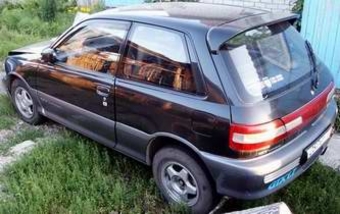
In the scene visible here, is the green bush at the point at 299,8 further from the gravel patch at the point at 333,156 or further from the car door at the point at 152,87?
the car door at the point at 152,87

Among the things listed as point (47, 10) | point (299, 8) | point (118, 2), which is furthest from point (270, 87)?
point (47, 10)

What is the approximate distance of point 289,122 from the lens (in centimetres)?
301

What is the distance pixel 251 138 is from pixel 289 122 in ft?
1.22

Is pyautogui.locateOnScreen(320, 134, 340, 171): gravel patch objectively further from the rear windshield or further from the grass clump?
the grass clump

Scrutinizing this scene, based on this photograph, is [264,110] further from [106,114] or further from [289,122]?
[106,114]

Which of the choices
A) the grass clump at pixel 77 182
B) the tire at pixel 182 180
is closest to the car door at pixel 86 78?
the grass clump at pixel 77 182

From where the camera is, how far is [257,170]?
2857 mm

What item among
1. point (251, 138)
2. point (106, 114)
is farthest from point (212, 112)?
point (106, 114)

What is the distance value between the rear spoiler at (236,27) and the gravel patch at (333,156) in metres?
1.62

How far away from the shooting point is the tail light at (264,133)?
2828 mm

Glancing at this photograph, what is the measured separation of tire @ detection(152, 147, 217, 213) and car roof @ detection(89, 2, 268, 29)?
3.38 feet

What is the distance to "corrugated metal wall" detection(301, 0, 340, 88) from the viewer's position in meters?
5.58

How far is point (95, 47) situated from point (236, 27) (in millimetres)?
1475

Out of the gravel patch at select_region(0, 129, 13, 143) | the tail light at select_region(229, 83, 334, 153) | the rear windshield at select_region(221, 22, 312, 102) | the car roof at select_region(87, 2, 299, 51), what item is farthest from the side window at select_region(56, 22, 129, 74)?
the tail light at select_region(229, 83, 334, 153)
